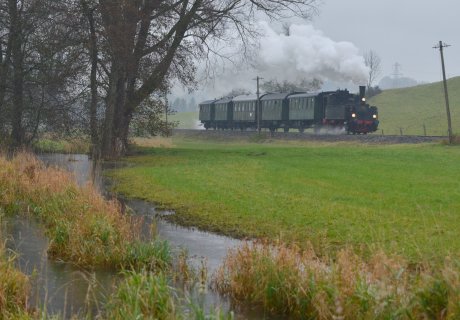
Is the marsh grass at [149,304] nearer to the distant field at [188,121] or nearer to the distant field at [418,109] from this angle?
the distant field at [418,109]

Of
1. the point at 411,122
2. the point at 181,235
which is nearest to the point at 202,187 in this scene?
the point at 181,235

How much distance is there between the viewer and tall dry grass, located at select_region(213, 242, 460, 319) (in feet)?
24.9

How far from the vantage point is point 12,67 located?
35000mm

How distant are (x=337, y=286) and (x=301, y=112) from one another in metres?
49.9

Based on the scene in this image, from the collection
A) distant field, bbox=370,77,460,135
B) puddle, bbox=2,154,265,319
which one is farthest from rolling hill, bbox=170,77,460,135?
puddle, bbox=2,154,265,319

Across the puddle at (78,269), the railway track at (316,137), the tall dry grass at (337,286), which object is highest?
the railway track at (316,137)

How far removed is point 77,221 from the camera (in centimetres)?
1288

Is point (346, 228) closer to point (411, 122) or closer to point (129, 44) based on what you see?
point (129, 44)

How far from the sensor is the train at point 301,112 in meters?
54.4

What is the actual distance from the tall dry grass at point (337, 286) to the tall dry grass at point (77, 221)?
175 centimetres

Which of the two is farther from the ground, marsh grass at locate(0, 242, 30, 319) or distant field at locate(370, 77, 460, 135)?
distant field at locate(370, 77, 460, 135)

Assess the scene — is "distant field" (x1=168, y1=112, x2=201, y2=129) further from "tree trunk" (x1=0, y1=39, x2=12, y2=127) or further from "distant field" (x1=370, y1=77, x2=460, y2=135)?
"tree trunk" (x1=0, y1=39, x2=12, y2=127)

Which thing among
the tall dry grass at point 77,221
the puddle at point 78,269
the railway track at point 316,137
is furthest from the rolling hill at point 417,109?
the puddle at point 78,269

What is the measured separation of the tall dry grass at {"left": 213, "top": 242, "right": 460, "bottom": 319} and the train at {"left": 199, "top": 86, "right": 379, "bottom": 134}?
4494cm
